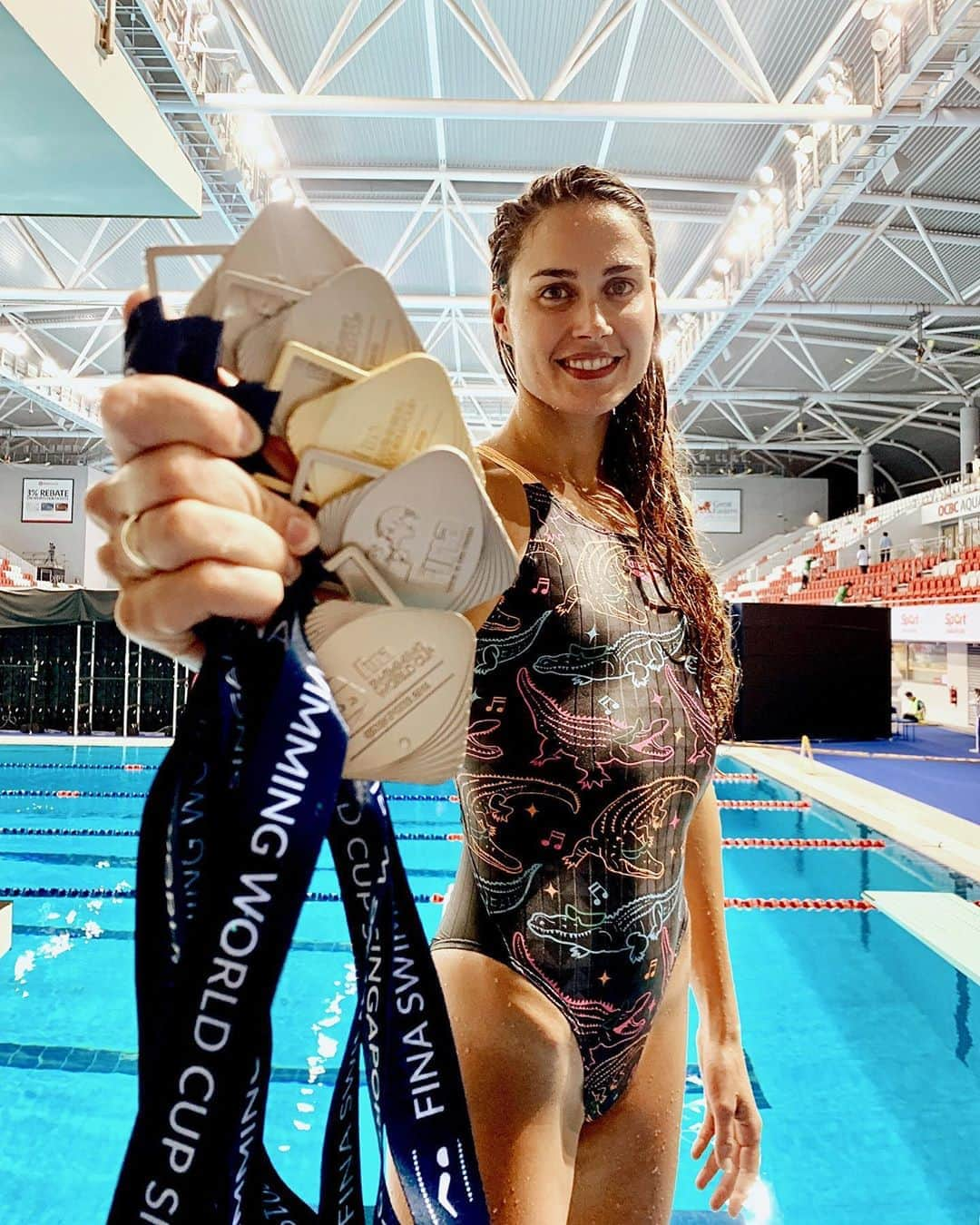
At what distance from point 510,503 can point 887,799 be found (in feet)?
23.6

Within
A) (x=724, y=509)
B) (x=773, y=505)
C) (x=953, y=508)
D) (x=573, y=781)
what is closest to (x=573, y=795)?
(x=573, y=781)

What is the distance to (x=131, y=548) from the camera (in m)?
0.54

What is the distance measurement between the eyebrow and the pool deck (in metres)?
5.30

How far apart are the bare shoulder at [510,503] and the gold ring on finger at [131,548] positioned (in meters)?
0.41

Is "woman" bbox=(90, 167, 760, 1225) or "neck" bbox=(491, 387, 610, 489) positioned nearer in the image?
"woman" bbox=(90, 167, 760, 1225)

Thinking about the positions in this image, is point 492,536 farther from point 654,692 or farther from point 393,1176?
point 393,1176

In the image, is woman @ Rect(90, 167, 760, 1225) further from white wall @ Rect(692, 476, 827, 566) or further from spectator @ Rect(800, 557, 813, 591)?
white wall @ Rect(692, 476, 827, 566)

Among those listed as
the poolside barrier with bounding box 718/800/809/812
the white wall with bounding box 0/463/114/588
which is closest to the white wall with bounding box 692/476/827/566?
the white wall with bounding box 0/463/114/588

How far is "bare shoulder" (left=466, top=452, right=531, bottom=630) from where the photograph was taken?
91 centimetres

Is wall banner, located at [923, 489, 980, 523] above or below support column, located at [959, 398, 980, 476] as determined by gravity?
below

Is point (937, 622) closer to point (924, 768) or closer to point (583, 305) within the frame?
point (924, 768)

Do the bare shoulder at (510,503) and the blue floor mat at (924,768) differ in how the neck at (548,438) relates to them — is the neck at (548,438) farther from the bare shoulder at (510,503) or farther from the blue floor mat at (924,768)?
the blue floor mat at (924,768)

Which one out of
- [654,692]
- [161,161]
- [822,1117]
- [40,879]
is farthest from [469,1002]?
[40,879]

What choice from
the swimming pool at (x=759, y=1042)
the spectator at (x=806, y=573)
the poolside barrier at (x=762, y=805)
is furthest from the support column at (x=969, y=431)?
the swimming pool at (x=759, y=1042)
